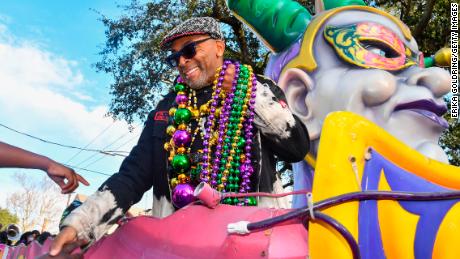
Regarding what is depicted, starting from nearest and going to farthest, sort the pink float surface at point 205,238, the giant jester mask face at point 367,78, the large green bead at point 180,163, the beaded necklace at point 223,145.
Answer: the pink float surface at point 205,238
the beaded necklace at point 223,145
the large green bead at point 180,163
the giant jester mask face at point 367,78

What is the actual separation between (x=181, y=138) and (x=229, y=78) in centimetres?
31

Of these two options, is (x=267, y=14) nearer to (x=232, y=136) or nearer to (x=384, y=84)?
(x=384, y=84)

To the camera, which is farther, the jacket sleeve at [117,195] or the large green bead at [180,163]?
the large green bead at [180,163]

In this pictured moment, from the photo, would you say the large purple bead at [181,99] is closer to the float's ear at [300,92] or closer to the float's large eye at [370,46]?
the float's ear at [300,92]

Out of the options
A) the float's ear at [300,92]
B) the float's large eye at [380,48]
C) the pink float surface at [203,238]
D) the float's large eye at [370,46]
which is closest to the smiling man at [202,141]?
the pink float surface at [203,238]

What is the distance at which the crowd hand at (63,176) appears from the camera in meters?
1.75

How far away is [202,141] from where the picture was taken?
1.77 metres

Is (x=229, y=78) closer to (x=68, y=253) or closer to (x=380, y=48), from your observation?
(x=68, y=253)

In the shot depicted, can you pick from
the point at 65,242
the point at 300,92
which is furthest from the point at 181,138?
the point at 300,92

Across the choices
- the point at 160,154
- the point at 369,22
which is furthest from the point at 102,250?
the point at 369,22

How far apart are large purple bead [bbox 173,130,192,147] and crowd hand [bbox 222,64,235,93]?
0.86ft

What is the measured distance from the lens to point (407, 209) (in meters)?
1.29

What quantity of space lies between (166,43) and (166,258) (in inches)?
35.0

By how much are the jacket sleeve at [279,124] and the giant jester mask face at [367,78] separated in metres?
1.62
